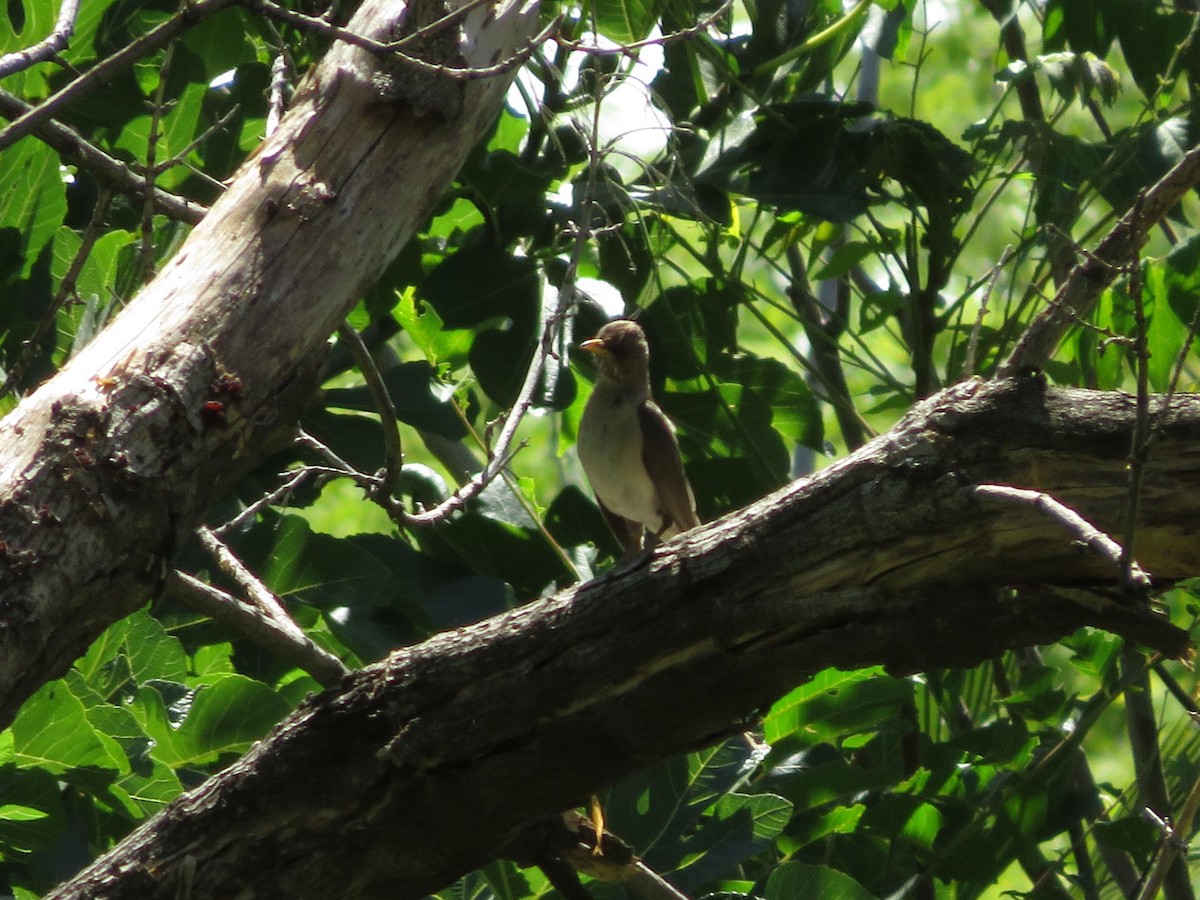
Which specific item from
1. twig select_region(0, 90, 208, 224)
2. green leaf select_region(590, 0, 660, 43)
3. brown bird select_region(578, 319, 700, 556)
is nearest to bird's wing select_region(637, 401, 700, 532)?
brown bird select_region(578, 319, 700, 556)

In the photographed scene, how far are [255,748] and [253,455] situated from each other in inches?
24.2

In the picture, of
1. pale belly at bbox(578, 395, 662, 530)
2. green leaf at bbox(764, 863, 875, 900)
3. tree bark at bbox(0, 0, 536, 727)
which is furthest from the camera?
pale belly at bbox(578, 395, 662, 530)

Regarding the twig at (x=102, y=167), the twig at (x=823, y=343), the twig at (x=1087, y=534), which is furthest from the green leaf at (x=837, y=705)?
the twig at (x=823, y=343)

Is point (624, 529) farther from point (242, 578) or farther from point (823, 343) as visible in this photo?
point (242, 578)

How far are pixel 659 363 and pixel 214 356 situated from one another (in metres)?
2.71

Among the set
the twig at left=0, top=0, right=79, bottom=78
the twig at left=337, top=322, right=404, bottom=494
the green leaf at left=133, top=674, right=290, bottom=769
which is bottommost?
the green leaf at left=133, top=674, right=290, bottom=769

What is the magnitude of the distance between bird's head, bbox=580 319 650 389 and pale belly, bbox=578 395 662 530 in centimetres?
11

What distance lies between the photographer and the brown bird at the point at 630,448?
195 inches

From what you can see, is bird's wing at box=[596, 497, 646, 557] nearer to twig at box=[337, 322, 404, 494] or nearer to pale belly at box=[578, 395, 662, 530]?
pale belly at box=[578, 395, 662, 530]

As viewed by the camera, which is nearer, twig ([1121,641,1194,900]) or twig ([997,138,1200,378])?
twig ([997,138,1200,378])

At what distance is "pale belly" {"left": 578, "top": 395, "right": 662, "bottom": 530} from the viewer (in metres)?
5.05

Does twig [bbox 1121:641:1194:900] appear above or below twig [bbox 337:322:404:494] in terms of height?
below

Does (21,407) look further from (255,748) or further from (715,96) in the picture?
(715,96)

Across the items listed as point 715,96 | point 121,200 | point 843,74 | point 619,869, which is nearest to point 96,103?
point 121,200
